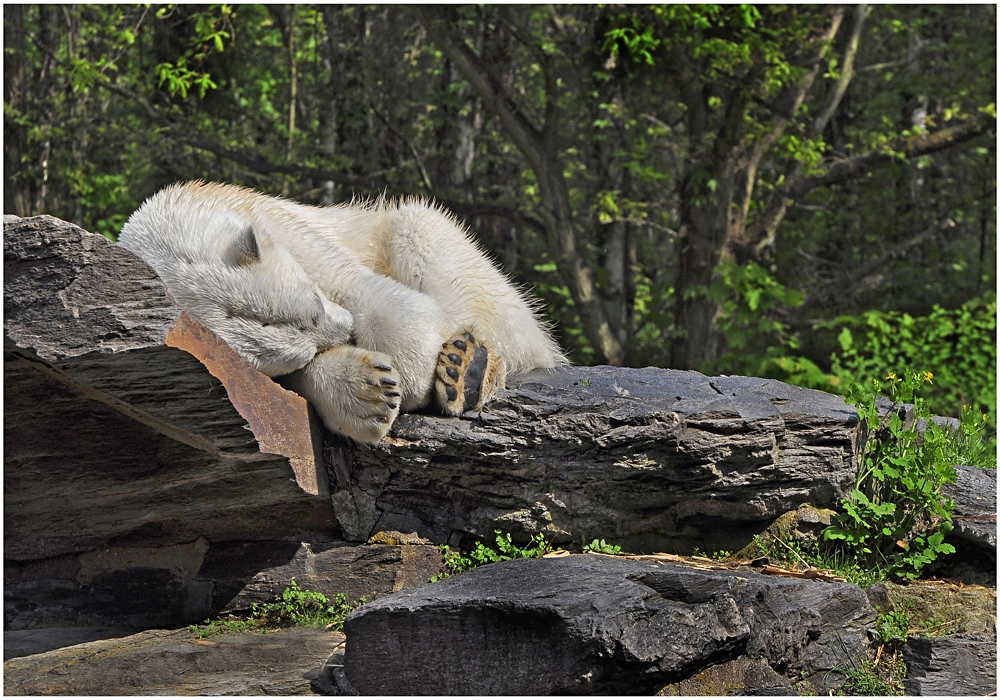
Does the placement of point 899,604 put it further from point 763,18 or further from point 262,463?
point 763,18

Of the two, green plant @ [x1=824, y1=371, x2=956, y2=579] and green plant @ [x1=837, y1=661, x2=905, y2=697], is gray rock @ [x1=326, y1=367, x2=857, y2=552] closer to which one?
green plant @ [x1=824, y1=371, x2=956, y2=579]

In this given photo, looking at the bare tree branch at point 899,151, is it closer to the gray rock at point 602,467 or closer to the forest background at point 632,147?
the forest background at point 632,147

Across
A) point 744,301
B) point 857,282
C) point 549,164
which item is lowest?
point 744,301

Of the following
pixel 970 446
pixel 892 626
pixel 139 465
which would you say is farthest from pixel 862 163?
pixel 139 465

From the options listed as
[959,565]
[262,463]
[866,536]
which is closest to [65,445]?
[262,463]

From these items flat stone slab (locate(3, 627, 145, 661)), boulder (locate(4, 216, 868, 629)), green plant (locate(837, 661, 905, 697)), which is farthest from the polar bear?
green plant (locate(837, 661, 905, 697))

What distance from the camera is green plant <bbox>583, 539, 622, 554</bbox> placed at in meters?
3.57

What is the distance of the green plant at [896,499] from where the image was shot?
3508mm

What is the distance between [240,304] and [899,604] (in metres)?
2.79

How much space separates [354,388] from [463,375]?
0.49 metres

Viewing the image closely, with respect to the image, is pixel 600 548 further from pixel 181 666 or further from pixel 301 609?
pixel 181 666

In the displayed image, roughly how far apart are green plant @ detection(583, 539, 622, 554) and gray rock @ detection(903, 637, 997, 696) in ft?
3.84

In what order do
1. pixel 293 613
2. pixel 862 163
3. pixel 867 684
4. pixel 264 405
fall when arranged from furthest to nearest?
pixel 862 163, pixel 293 613, pixel 264 405, pixel 867 684

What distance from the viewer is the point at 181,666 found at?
2.88m
